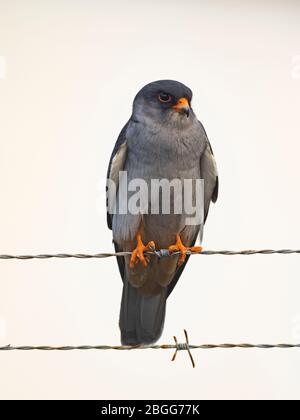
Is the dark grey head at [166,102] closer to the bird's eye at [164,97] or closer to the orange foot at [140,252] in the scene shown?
the bird's eye at [164,97]

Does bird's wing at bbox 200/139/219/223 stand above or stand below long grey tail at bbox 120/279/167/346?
above

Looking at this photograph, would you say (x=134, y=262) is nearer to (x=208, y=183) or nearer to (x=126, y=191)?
(x=126, y=191)

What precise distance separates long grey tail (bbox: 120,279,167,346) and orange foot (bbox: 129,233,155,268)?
0.67 feet

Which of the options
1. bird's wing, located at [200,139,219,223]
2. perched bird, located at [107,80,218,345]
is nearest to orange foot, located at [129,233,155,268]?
perched bird, located at [107,80,218,345]

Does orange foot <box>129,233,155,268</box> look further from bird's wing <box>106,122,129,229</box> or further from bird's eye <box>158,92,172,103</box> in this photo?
bird's eye <box>158,92,172,103</box>

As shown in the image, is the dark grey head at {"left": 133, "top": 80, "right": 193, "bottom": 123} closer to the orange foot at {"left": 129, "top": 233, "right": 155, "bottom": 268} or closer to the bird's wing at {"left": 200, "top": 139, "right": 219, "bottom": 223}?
the bird's wing at {"left": 200, "top": 139, "right": 219, "bottom": 223}

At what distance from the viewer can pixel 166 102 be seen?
239 cm

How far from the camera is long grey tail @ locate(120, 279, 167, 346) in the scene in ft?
8.26

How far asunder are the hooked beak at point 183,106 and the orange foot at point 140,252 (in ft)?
1.73

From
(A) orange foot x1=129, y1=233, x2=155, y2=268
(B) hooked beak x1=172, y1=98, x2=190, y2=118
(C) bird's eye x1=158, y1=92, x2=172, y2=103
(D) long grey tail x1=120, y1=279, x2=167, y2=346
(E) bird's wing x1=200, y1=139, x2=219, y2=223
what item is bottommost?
(D) long grey tail x1=120, y1=279, x2=167, y2=346

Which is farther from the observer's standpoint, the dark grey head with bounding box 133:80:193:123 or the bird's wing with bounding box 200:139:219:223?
the bird's wing with bounding box 200:139:219:223

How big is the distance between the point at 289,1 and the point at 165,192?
1.48m

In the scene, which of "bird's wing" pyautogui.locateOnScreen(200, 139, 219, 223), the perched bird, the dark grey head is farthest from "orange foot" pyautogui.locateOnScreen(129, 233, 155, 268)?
the dark grey head
